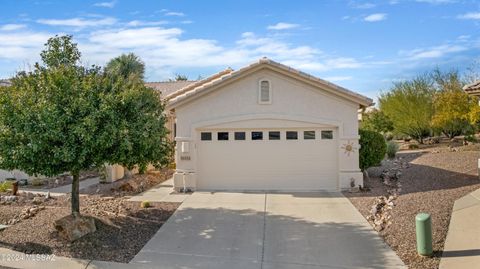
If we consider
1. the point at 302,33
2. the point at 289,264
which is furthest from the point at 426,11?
the point at 289,264

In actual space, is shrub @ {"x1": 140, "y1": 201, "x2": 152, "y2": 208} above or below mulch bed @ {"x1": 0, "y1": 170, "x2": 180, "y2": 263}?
above

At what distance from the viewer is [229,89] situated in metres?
13.8

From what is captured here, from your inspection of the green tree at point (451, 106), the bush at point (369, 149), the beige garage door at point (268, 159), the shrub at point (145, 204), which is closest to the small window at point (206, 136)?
the beige garage door at point (268, 159)

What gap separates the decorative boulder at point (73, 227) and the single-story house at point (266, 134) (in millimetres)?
5136

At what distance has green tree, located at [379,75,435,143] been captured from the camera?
29031 millimetres

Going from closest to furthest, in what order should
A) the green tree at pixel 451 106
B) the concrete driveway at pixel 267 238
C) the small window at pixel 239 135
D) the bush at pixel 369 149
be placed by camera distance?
the concrete driveway at pixel 267 238
the small window at pixel 239 135
the bush at pixel 369 149
the green tree at pixel 451 106

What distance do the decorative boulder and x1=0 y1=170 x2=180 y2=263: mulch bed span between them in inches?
5.0

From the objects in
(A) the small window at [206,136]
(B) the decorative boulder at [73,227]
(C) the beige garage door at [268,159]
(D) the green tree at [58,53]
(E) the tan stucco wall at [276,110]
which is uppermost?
(D) the green tree at [58,53]

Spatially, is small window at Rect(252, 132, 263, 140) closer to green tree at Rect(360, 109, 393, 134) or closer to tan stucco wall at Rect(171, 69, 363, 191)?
tan stucco wall at Rect(171, 69, 363, 191)

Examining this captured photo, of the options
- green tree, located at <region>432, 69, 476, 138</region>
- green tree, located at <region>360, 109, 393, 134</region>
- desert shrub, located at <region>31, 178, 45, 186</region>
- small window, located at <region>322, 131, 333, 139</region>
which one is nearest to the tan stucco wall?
small window, located at <region>322, 131, 333, 139</region>

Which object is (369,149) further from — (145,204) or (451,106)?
(451,106)

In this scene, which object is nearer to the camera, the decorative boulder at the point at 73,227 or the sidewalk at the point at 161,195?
the decorative boulder at the point at 73,227

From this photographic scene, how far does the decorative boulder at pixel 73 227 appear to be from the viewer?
8.29 m

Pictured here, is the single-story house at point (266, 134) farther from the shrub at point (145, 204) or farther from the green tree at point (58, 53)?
the green tree at point (58, 53)
